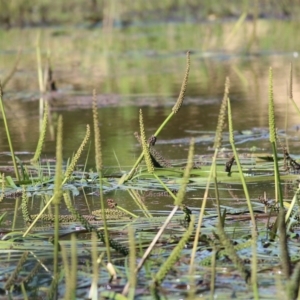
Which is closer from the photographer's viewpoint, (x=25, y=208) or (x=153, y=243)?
(x=153, y=243)

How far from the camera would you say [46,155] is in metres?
6.36

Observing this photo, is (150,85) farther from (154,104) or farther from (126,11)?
(126,11)

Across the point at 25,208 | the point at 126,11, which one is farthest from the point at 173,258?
the point at 126,11

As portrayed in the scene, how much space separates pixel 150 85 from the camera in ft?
37.6

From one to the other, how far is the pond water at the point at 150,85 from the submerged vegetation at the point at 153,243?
9.8 inches

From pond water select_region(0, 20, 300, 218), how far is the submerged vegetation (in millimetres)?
249

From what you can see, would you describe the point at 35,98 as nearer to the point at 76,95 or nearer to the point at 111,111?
the point at 76,95

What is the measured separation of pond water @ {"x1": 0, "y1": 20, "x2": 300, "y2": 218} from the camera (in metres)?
6.92

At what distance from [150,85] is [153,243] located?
28.1ft

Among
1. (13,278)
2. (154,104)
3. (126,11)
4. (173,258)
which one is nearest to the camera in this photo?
(173,258)

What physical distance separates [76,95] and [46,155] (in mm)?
4119

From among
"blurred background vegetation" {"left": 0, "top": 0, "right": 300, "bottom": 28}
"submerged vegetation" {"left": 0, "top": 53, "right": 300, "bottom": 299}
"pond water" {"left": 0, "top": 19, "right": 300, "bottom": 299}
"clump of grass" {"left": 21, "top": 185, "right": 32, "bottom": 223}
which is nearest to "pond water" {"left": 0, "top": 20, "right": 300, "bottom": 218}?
"pond water" {"left": 0, "top": 19, "right": 300, "bottom": 299}

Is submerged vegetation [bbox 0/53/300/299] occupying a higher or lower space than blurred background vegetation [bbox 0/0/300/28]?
higher

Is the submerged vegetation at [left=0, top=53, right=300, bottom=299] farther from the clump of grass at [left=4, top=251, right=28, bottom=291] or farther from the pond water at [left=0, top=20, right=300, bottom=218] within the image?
the pond water at [left=0, top=20, right=300, bottom=218]
